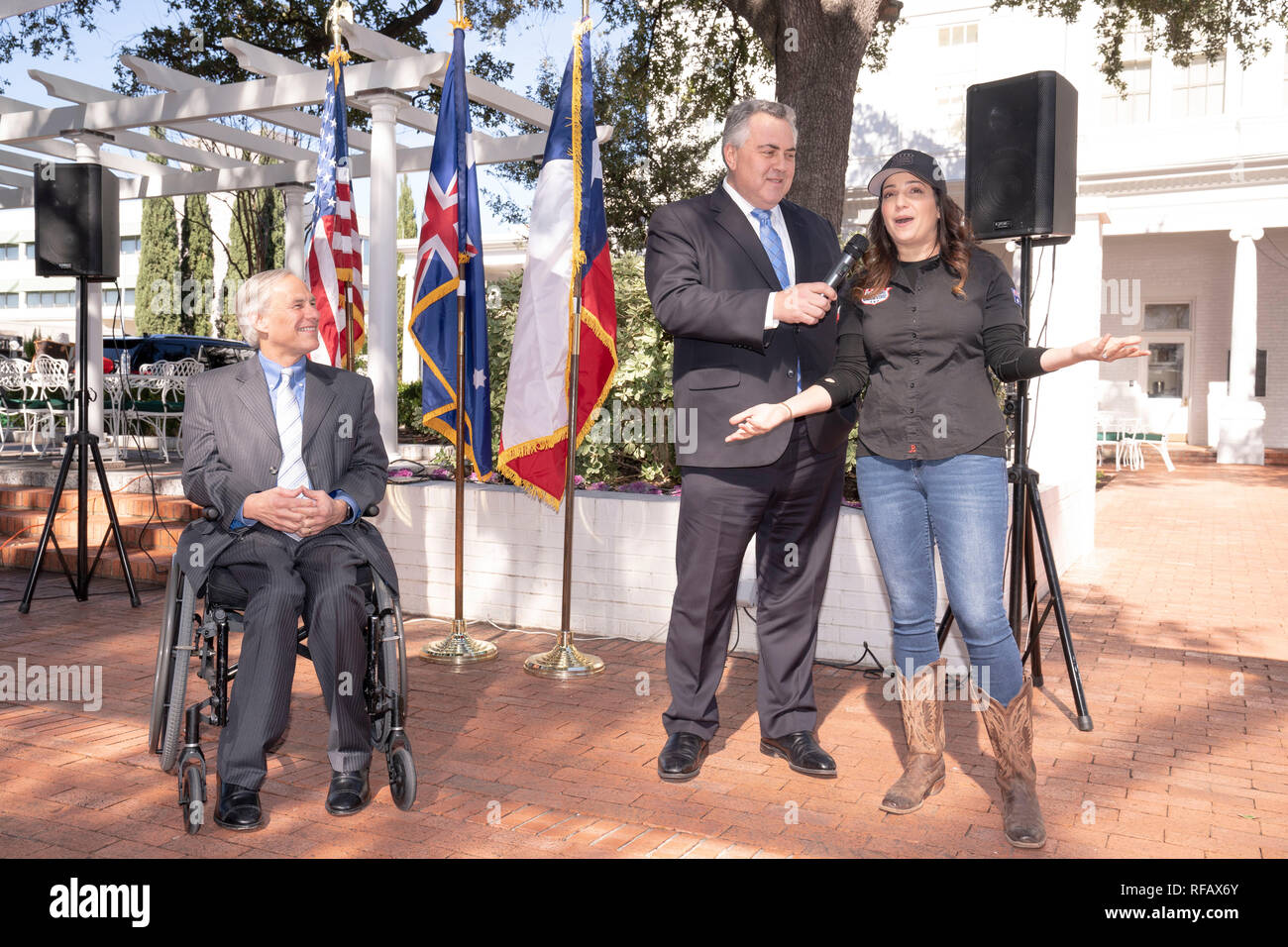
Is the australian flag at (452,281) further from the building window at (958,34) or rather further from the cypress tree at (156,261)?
the cypress tree at (156,261)

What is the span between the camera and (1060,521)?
27.0 feet

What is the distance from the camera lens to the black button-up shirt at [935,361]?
3.38 meters

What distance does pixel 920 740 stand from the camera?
3.63m

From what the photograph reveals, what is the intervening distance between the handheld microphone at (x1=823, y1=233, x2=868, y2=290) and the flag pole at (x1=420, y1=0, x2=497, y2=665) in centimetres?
271

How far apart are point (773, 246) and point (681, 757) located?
1.85 metres

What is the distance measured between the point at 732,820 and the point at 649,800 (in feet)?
1.05

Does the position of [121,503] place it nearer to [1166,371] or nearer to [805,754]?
[805,754]

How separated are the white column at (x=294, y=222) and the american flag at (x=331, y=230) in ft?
16.7

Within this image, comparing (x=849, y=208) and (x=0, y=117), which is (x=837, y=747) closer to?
(x=0, y=117)

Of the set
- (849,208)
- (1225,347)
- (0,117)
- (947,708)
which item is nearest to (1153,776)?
(947,708)

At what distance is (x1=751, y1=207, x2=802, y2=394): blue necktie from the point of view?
3.87m

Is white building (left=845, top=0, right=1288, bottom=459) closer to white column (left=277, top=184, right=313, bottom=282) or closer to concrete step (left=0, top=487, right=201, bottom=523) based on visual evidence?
white column (left=277, top=184, right=313, bottom=282)

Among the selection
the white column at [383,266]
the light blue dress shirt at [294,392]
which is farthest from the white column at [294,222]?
the light blue dress shirt at [294,392]

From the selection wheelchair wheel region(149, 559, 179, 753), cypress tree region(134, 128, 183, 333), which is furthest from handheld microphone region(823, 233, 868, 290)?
cypress tree region(134, 128, 183, 333)
